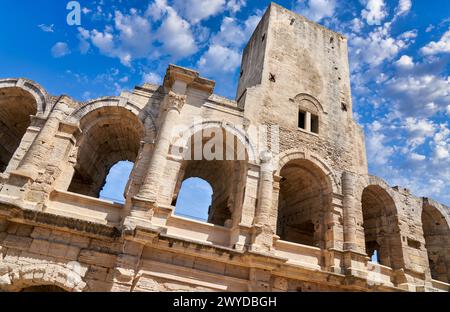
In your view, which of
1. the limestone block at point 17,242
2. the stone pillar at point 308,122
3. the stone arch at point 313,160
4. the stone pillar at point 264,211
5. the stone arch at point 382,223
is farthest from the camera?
the stone pillar at point 308,122

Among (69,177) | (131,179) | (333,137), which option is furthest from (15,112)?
(333,137)

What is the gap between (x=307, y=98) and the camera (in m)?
14.0

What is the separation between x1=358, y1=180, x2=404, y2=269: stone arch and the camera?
1216 centimetres

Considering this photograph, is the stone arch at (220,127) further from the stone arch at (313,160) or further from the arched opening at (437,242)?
the arched opening at (437,242)

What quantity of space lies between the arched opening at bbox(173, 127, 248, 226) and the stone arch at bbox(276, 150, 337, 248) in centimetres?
156

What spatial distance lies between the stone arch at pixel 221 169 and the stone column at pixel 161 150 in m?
0.54

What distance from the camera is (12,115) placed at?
12141 mm

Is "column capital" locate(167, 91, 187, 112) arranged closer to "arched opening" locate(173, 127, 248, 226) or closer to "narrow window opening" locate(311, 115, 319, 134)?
"arched opening" locate(173, 127, 248, 226)

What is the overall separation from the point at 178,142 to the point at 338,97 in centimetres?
848

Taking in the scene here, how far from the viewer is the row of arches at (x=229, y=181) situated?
11078 millimetres

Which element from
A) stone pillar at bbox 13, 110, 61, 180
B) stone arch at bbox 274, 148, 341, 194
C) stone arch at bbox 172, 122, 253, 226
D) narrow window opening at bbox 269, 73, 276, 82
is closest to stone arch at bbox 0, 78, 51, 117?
stone pillar at bbox 13, 110, 61, 180

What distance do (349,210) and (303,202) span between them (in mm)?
2129

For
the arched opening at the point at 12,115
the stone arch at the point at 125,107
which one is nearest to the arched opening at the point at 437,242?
the stone arch at the point at 125,107
